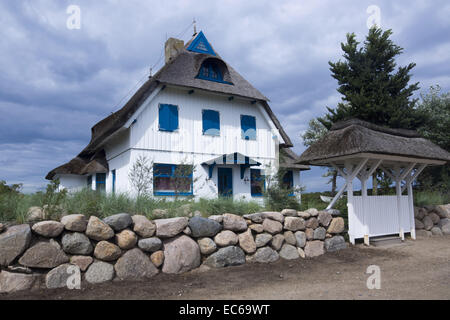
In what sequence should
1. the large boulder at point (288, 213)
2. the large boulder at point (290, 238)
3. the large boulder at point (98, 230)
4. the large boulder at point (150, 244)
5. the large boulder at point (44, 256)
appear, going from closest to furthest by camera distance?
the large boulder at point (44, 256) → the large boulder at point (98, 230) → the large boulder at point (150, 244) → the large boulder at point (290, 238) → the large boulder at point (288, 213)

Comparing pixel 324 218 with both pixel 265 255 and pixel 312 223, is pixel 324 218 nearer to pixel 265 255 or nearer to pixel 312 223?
pixel 312 223

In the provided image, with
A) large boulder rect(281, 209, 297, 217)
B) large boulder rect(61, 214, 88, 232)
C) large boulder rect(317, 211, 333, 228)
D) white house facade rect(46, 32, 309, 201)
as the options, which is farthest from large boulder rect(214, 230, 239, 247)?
white house facade rect(46, 32, 309, 201)

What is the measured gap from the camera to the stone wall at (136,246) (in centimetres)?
508

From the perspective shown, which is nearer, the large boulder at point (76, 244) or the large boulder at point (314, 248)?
the large boulder at point (76, 244)

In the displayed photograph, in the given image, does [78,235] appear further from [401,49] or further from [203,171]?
[401,49]

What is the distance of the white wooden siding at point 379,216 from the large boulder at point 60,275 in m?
7.38

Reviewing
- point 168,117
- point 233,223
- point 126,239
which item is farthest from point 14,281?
point 168,117

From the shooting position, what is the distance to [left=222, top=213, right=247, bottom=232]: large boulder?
7016mm

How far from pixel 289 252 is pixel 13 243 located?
5.69 metres

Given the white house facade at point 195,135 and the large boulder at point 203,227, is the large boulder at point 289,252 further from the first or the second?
the white house facade at point 195,135

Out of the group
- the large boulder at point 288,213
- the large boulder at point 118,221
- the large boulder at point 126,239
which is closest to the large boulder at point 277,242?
the large boulder at point 288,213

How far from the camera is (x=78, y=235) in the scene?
5465 millimetres

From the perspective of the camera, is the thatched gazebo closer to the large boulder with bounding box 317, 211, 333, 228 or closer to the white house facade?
the large boulder with bounding box 317, 211, 333, 228
